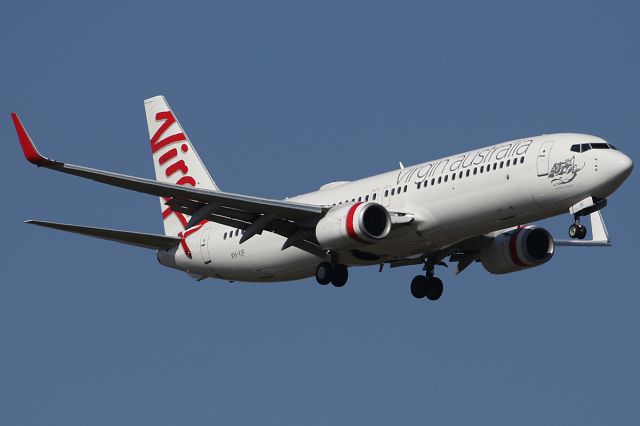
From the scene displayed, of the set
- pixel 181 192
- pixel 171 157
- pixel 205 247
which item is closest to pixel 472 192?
pixel 181 192

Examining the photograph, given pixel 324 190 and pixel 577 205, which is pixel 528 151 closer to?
pixel 577 205

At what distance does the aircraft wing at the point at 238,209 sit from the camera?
→ 4922cm

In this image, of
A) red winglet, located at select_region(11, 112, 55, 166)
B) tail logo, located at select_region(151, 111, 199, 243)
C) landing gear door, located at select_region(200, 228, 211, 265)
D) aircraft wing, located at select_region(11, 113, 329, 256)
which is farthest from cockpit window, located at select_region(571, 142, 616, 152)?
tail logo, located at select_region(151, 111, 199, 243)

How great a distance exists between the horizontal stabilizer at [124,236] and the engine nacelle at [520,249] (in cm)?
1330

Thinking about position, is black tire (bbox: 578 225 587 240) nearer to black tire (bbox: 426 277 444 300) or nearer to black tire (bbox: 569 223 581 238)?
black tire (bbox: 569 223 581 238)

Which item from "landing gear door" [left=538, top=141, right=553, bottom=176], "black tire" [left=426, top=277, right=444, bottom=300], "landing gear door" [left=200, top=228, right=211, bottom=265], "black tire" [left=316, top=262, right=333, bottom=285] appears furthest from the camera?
"landing gear door" [left=200, top=228, right=211, bottom=265]

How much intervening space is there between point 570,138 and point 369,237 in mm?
Result: 7709

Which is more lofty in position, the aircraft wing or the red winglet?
the red winglet

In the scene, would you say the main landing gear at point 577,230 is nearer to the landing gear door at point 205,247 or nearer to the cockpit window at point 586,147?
the cockpit window at point 586,147

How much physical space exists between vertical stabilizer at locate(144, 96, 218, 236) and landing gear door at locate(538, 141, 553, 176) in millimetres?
18140

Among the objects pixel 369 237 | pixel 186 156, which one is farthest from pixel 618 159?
pixel 186 156

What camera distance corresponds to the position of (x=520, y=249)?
55750mm

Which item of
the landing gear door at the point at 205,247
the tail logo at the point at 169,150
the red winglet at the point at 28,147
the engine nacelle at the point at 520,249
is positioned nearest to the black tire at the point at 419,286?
the engine nacelle at the point at 520,249

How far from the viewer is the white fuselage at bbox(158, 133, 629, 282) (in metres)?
48.9
